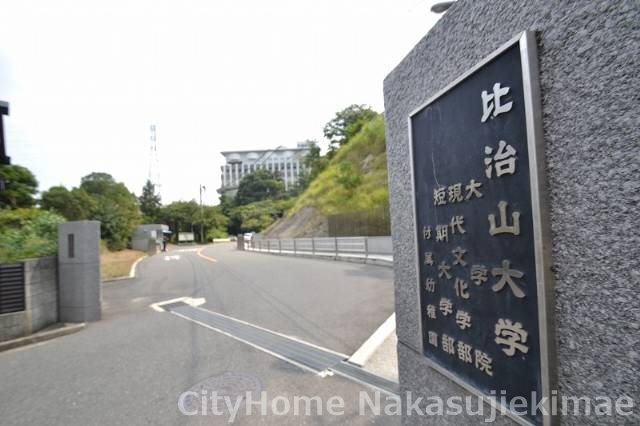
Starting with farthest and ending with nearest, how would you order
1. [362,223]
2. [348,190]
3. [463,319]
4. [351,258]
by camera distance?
1. [348,190]
2. [362,223]
3. [351,258]
4. [463,319]

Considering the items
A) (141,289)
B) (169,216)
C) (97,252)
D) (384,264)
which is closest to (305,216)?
(384,264)

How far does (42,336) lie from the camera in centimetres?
520

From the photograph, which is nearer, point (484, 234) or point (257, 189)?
point (484, 234)

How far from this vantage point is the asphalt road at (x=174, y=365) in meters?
2.92

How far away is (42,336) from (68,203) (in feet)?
98.4

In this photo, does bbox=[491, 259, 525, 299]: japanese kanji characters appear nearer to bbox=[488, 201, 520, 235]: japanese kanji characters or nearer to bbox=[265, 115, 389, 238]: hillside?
bbox=[488, 201, 520, 235]: japanese kanji characters

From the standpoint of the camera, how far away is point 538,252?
1212mm

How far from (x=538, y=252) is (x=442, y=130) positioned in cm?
90

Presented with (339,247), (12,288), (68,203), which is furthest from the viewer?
(68,203)

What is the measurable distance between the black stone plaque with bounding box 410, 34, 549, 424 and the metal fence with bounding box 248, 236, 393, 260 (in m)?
10.1

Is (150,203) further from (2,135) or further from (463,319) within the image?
(463,319)

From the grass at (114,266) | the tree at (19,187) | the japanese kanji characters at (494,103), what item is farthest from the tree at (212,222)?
the japanese kanji characters at (494,103)

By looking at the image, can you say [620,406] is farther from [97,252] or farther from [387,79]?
[97,252]

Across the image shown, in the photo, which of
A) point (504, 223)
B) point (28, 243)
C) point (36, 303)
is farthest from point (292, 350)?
point (28, 243)
